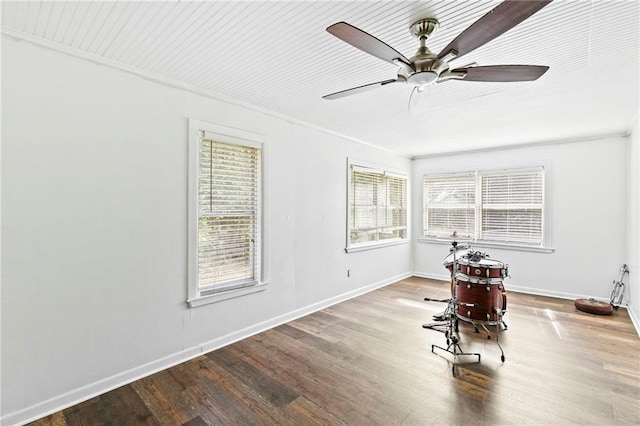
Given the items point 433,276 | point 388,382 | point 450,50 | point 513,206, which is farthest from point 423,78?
point 433,276

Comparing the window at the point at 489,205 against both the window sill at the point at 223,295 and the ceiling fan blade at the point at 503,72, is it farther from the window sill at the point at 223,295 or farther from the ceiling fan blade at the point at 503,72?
the ceiling fan blade at the point at 503,72

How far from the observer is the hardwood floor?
2.01 m

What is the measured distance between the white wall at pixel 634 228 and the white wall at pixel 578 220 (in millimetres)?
266

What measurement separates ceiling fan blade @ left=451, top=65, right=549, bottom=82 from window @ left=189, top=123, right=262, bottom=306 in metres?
2.13

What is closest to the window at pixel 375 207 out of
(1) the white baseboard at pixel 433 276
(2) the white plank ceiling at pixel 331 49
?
(1) the white baseboard at pixel 433 276

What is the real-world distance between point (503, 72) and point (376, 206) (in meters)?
3.53

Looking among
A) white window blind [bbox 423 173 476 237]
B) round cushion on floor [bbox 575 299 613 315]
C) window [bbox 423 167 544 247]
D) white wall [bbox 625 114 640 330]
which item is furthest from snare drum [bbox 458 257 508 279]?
white window blind [bbox 423 173 476 237]

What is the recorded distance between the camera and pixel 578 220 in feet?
15.0

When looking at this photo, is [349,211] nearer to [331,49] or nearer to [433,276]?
[433,276]

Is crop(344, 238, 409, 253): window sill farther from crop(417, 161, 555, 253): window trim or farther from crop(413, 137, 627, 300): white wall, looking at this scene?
crop(413, 137, 627, 300): white wall

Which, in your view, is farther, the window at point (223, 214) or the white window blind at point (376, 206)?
the white window blind at point (376, 206)

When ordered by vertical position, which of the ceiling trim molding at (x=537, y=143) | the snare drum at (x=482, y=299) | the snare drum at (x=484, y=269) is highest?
the ceiling trim molding at (x=537, y=143)

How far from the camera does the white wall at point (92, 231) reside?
1.95 m

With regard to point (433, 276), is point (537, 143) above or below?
above
